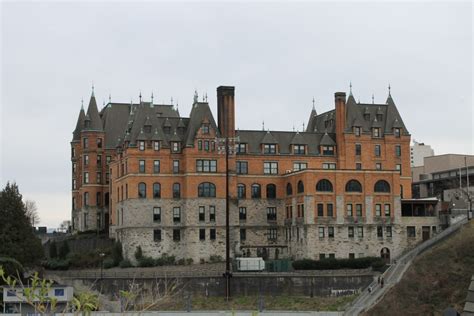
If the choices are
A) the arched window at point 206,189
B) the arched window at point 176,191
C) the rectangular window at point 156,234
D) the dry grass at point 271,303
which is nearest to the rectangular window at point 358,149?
the arched window at point 206,189

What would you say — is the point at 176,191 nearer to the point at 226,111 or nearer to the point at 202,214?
the point at 202,214

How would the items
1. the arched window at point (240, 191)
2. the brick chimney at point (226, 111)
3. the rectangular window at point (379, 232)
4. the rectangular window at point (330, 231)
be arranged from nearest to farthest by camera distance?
the rectangular window at point (330, 231), the rectangular window at point (379, 232), the brick chimney at point (226, 111), the arched window at point (240, 191)

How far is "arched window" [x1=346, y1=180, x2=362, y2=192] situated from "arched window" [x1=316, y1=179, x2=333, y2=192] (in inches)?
79.8

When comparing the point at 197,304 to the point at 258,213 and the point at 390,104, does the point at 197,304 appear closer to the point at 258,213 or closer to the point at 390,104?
the point at 258,213

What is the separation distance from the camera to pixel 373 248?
85.0 meters

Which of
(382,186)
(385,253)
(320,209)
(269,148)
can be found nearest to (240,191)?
(269,148)

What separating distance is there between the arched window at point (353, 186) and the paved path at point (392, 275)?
29.4 ft

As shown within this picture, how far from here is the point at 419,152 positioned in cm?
16388

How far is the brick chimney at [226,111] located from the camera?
8706 centimetres

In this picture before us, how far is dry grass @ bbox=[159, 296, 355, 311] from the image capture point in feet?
225

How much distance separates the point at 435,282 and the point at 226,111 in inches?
1248

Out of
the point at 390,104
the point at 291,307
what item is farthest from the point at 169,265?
the point at 390,104

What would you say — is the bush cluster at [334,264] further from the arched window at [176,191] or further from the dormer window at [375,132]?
the dormer window at [375,132]

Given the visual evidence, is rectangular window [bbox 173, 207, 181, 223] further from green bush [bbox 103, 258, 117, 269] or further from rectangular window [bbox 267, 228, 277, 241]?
rectangular window [bbox 267, 228, 277, 241]
